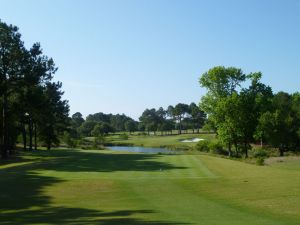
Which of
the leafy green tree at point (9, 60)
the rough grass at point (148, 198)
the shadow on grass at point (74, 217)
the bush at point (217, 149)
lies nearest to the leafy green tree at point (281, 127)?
the bush at point (217, 149)

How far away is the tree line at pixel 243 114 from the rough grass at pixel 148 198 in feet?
138

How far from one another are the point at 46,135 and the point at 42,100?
81.7ft

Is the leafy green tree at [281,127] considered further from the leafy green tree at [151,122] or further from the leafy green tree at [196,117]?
the leafy green tree at [151,122]

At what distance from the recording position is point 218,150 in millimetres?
79250

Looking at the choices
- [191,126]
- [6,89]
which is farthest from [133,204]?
[191,126]

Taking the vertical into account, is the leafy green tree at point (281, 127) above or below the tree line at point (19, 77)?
below


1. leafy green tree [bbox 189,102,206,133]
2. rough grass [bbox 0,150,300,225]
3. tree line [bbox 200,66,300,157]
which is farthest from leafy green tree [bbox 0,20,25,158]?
leafy green tree [bbox 189,102,206,133]

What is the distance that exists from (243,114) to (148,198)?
5557 centimetres

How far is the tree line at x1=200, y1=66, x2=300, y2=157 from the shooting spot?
232 feet

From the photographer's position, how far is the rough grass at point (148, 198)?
47.5ft

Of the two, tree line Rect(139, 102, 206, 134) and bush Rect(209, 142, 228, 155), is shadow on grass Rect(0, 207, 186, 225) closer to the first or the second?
bush Rect(209, 142, 228, 155)

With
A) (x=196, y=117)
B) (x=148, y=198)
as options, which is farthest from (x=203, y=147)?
(x=196, y=117)

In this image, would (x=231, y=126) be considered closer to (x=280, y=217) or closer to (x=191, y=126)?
(x=280, y=217)

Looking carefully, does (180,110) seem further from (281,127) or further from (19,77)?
(19,77)
